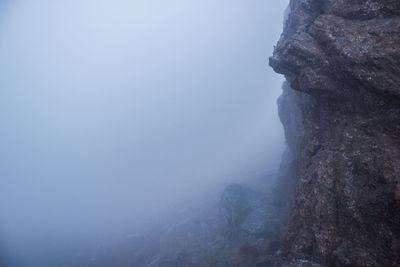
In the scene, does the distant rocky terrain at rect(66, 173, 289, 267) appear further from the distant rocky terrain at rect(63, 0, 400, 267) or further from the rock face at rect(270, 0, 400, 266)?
the rock face at rect(270, 0, 400, 266)

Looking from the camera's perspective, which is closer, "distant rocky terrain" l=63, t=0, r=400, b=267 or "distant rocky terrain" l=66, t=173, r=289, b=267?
"distant rocky terrain" l=63, t=0, r=400, b=267

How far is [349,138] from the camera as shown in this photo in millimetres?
12359

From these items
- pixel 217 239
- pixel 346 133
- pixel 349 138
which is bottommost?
pixel 217 239

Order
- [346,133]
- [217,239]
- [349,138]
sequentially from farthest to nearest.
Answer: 1. [217,239]
2. [346,133]
3. [349,138]

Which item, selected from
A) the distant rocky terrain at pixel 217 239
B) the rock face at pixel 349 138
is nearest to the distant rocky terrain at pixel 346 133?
the rock face at pixel 349 138

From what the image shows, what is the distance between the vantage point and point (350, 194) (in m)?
11.3

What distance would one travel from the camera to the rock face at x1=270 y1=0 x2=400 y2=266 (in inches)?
399

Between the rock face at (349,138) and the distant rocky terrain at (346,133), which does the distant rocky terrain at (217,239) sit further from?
the rock face at (349,138)

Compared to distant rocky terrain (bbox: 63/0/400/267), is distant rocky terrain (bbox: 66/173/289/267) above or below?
below

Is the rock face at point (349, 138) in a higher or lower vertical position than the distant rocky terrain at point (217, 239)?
higher

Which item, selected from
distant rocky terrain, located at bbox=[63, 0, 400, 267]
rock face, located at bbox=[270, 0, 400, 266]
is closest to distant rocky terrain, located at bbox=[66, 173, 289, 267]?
distant rocky terrain, located at bbox=[63, 0, 400, 267]

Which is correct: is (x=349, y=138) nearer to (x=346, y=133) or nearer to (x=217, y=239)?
(x=346, y=133)

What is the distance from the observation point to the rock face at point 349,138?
10.1 meters

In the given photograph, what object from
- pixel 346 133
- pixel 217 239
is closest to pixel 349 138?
pixel 346 133
